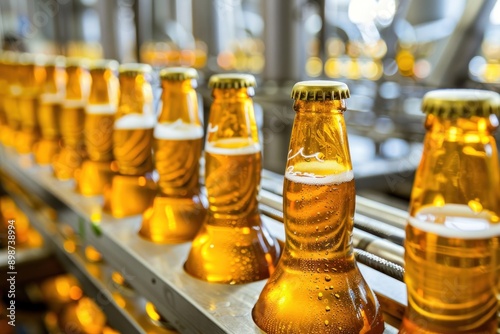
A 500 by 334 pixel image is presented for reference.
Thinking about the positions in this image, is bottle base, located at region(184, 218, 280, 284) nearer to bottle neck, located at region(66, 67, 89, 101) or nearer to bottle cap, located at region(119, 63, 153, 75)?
bottle cap, located at region(119, 63, 153, 75)

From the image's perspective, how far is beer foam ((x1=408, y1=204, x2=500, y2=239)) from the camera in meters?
0.40

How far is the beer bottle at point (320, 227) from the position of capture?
1.57ft

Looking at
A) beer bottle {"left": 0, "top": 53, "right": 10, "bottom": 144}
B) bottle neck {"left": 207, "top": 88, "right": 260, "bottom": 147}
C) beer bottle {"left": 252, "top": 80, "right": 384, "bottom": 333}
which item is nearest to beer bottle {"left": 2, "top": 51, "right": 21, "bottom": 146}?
beer bottle {"left": 0, "top": 53, "right": 10, "bottom": 144}

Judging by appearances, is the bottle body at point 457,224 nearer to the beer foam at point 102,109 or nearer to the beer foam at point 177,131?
the beer foam at point 177,131

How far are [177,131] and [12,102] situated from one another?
1.00 m

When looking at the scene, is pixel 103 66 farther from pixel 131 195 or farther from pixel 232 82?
pixel 232 82

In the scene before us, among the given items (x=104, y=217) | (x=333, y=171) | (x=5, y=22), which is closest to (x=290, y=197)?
(x=333, y=171)

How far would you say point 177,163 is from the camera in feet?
2.52

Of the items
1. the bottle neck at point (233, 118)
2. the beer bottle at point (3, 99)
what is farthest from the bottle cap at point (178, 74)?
the beer bottle at point (3, 99)

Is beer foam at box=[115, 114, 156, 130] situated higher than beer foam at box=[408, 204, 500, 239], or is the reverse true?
beer foam at box=[115, 114, 156, 130]

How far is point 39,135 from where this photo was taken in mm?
1428

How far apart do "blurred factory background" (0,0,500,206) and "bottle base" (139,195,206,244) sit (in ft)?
1.15

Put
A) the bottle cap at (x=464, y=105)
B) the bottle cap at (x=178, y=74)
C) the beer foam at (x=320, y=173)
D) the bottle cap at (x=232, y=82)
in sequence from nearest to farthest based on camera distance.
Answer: the bottle cap at (x=464, y=105), the beer foam at (x=320, y=173), the bottle cap at (x=232, y=82), the bottle cap at (x=178, y=74)

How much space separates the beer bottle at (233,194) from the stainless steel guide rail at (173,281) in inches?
0.9
